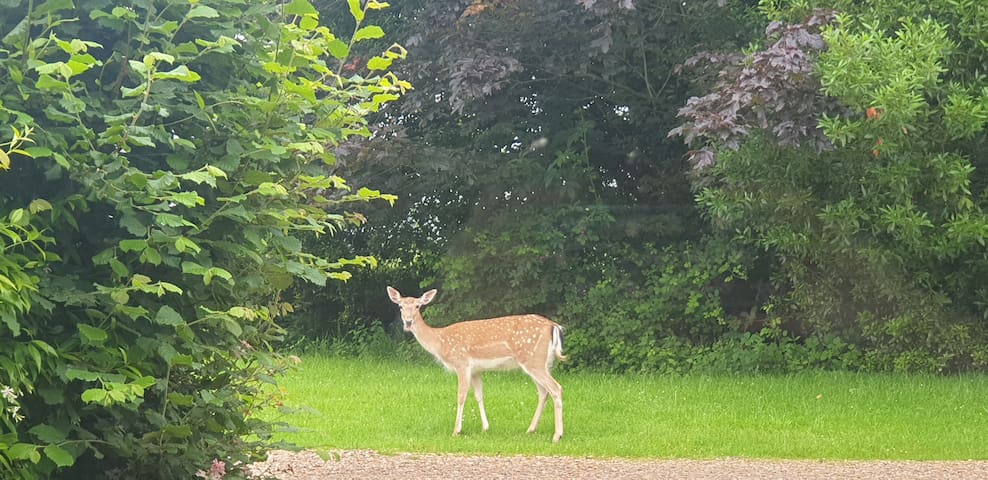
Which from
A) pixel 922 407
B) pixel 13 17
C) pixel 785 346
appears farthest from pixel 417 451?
pixel 785 346

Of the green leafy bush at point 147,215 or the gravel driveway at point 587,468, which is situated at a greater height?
the green leafy bush at point 147,215

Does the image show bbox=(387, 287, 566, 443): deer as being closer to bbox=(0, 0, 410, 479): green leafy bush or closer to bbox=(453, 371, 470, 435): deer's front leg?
bbox=(453, 371, 470, 435): deer's front leg

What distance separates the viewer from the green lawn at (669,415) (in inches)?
387

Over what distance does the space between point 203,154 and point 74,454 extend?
Answer: 114 centimetres

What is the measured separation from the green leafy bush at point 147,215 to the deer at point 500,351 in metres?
5.81

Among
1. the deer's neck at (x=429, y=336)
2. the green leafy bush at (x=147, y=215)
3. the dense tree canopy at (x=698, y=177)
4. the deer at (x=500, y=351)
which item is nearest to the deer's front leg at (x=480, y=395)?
the deer at (x=500, y=351)

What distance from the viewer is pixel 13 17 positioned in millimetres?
4422

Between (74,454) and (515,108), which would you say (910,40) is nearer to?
(515,108)

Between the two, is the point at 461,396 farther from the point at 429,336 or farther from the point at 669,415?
the point at 669,415

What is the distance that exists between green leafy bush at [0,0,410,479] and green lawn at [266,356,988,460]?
3.11m

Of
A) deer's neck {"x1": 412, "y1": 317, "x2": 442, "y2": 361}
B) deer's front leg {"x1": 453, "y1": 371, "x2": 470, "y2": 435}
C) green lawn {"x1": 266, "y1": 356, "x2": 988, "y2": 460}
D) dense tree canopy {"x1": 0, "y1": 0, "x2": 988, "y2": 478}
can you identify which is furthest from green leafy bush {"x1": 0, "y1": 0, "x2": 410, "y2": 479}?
deer's neck {"x1": 412, "y1": 317, "x2": 442, "y2": 361}

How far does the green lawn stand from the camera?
32.2ft

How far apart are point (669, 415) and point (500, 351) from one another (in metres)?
1.88

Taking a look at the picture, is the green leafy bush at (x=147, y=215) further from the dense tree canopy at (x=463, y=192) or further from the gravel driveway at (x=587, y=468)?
the gravel driveway at (x=587, y=468)
